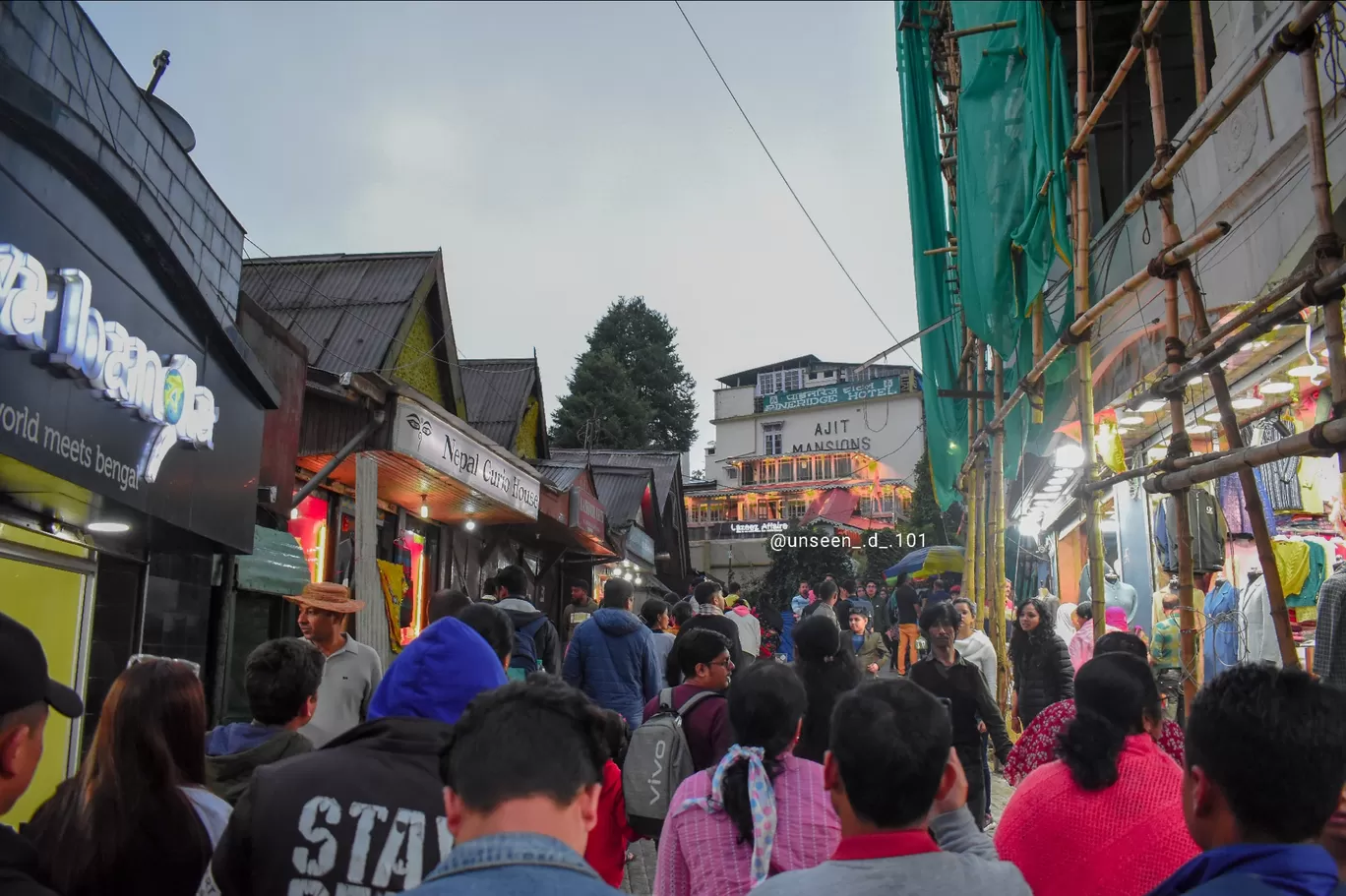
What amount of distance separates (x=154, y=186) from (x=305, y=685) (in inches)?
204

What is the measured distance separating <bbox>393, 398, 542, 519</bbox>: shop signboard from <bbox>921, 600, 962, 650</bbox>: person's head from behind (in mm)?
5527

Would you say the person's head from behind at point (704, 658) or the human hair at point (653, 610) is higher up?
the human hair at point (653, 610)

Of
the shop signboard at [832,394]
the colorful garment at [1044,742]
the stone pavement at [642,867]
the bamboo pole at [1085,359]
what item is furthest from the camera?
the shop signboard at [832,394]

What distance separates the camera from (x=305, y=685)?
3646 millimetres

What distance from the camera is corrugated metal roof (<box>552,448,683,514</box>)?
89.7 feet

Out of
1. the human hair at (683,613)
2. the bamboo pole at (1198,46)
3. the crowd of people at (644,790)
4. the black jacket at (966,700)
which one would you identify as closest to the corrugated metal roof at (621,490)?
the human hair at (683,613)

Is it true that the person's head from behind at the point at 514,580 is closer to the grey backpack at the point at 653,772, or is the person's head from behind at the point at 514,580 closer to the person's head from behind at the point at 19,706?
the grey backpack at the point at 653,772

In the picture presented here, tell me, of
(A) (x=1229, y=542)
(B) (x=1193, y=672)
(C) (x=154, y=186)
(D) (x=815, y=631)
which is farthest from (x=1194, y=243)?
(C) (x=154, y=186)

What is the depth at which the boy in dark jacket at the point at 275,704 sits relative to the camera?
11.5 ft

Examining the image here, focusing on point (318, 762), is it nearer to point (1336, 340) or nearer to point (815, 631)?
point (815, 631)

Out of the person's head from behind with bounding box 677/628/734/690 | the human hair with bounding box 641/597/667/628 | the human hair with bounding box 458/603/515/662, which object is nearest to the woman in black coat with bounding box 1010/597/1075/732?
the human hair with bounding box 641/597/667/628

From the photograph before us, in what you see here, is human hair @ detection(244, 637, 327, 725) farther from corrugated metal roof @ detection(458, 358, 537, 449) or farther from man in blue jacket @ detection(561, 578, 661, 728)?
corrugated metal roof @ detection(458, 358, 537, 449)

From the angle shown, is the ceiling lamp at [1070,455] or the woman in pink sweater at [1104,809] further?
the ceiling lamp at [1070,455]

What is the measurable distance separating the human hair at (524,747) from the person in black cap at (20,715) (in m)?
0.84
